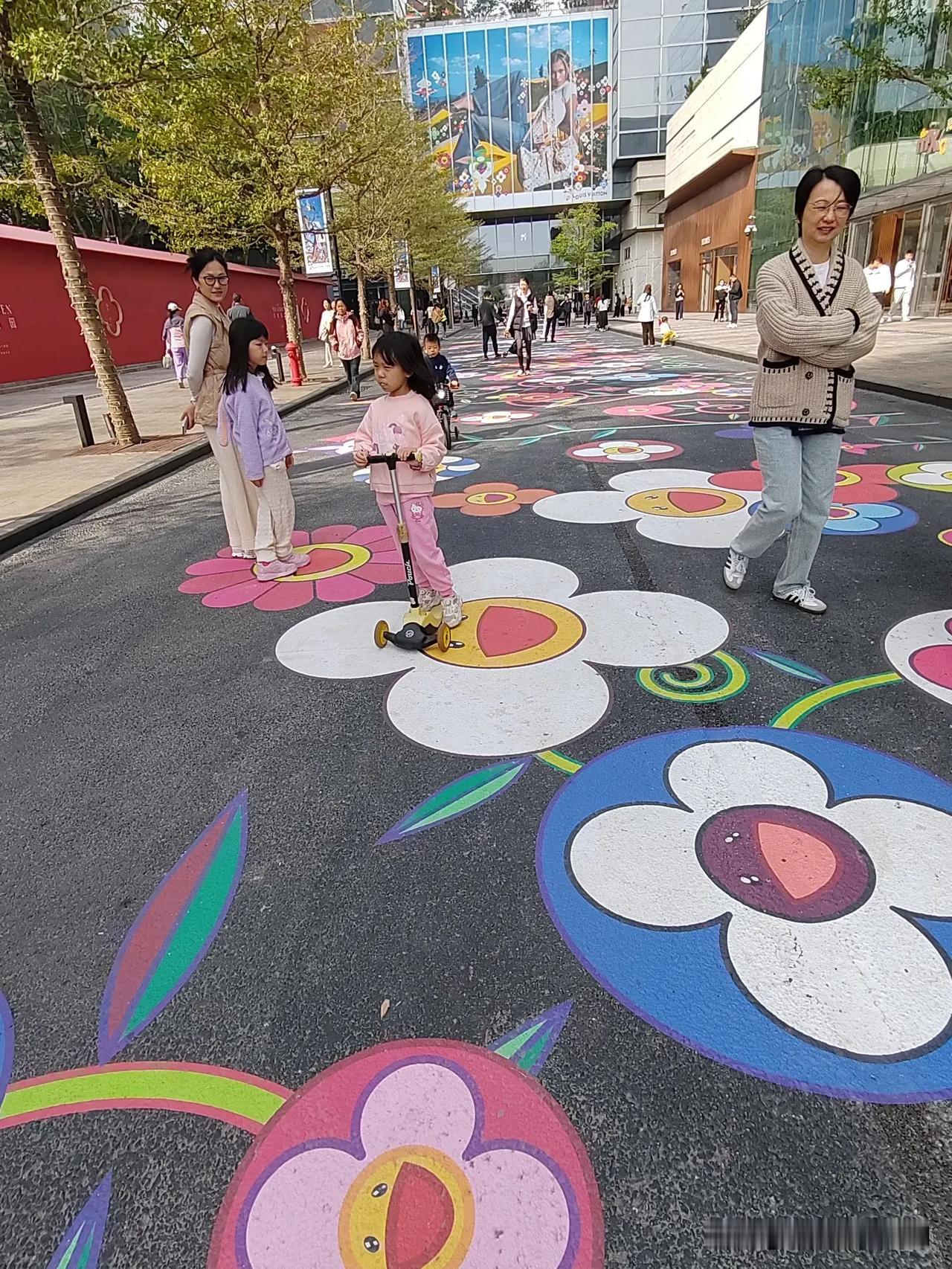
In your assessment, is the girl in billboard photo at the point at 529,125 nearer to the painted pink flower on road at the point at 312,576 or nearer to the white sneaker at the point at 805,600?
the painted pink flower on road at the point at 312,576

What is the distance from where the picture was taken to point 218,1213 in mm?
1494

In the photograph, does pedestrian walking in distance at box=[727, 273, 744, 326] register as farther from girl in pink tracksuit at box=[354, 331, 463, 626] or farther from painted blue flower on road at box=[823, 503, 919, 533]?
girl in pink tracksuit at box=[354, 331, 463, 626]

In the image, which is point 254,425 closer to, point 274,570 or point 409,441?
point 274,570

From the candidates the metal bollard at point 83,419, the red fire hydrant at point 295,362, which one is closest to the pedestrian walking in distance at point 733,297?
the red fire hydrant at point 295,362

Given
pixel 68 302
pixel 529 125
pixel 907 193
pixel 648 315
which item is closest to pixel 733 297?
pixel 907 193

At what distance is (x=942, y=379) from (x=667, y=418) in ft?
15.1

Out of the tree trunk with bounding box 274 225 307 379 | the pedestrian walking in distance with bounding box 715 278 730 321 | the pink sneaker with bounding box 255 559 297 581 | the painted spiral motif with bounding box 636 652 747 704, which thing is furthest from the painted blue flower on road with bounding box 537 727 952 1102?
the pedestrian walking in distance with bounding box 715 278 730 321

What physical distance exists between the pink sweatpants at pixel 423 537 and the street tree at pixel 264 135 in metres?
9.71

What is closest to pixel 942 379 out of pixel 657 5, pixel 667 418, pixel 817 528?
pixel 667 418

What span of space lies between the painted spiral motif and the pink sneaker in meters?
2.76

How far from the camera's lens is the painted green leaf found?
8.48 feet

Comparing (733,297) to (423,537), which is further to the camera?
(733,297)

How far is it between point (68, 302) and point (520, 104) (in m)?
58.3

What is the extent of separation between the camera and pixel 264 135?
1415cm
